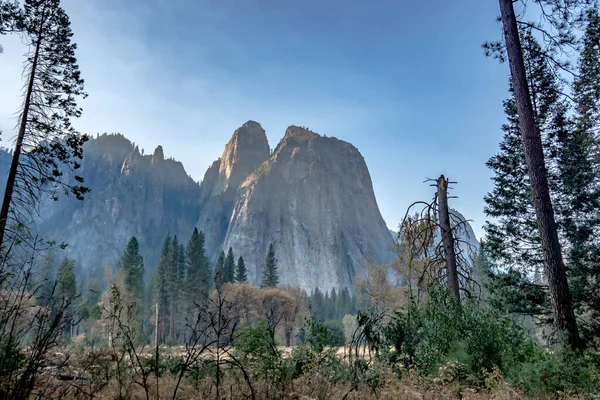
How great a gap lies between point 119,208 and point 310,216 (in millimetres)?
87114

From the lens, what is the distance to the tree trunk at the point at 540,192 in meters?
7.06

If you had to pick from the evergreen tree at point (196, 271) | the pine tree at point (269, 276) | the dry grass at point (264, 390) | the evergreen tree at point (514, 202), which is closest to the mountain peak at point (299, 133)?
the pine tree at point (269, 276)

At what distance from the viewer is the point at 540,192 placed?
7.66 metres

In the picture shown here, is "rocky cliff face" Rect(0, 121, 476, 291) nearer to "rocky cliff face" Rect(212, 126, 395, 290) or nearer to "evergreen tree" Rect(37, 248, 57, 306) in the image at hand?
"rocky cliff face" Rect(212, 126, 395, 290)

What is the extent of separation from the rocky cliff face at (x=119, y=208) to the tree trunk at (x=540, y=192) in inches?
6325

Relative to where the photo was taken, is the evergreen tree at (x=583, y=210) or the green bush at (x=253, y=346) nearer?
the green bush at (x=253, y=346)

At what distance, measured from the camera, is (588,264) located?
15.6m

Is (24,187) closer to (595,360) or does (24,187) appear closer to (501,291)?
(595,360)

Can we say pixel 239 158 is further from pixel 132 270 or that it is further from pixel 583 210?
pixel 583 210

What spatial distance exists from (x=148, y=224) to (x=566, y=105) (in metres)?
187

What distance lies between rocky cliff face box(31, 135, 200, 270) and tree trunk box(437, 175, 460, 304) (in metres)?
158

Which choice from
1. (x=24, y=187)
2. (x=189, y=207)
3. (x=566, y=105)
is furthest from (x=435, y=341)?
(x=189, y=207)

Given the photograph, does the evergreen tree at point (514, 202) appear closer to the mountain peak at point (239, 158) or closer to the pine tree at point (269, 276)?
the pine tree at point (269, 276)

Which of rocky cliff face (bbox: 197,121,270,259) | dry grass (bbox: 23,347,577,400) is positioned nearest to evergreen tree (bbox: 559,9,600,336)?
dry grass (bbox: 23,347,577,400)
